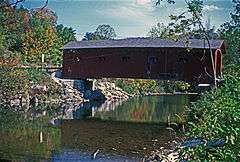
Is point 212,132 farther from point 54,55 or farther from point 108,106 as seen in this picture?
point 54,55

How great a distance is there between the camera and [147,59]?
23.2 m

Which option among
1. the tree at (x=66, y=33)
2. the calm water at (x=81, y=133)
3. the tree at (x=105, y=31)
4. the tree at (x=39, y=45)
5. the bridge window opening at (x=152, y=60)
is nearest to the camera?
the calm water at (x=81, y=133)

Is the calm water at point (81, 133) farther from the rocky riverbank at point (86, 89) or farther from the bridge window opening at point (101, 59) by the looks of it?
the rocky riverbank at point (86, 89)

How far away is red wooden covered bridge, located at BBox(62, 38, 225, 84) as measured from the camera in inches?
867

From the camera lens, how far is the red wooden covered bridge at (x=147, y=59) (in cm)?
2203

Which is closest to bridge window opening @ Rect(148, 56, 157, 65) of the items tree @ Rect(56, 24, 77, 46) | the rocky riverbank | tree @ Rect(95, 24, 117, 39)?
the rocky riverbank

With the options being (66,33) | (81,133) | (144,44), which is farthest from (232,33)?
(66,33)

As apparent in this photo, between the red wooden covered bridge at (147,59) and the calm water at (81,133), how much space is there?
2.09m

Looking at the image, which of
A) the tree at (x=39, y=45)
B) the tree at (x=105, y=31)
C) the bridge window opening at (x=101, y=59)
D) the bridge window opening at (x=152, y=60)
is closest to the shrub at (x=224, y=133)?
the bridge window opening at (x=152, y=60)

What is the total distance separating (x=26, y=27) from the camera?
3688cm

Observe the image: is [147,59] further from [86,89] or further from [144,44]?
[86,89]

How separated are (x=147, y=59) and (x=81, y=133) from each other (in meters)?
8.98

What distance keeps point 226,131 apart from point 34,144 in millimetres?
9248

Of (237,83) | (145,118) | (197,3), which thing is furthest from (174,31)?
(145,118)
